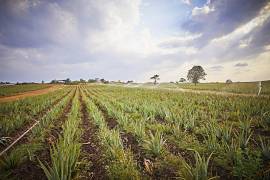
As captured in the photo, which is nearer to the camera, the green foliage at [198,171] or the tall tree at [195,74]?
the green foliage at [198,171]

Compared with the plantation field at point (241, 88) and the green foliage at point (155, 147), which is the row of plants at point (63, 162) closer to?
the green foliage at point (155, 147)

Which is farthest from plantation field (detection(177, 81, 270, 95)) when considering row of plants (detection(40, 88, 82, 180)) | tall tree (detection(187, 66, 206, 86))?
row of plants (detection(40, 88, 82, 180))

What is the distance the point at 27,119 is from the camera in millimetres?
9180

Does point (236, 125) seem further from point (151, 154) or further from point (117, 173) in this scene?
→ point (117, 173)

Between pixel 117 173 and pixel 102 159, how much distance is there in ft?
4.12

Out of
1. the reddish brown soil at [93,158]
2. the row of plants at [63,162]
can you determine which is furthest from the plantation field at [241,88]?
the row of plants at [63,162]

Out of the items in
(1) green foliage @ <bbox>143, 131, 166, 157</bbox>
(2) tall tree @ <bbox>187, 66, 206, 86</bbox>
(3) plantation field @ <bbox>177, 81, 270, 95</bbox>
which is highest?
(2) tall tree @ <bbox>187, 66, 206, 86</bbox>

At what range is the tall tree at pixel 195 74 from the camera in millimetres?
61644

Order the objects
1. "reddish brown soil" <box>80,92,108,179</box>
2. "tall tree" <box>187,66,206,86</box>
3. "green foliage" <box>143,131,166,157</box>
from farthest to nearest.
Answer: "tall tree" <box>187,66,206,86</box> → "green foliage" <box>143,131,166,157</box> → "reddish brown soil" <box>80,92,108,179</box>

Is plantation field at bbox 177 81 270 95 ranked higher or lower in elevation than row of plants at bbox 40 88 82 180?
higher

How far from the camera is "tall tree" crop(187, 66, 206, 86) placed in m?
61.6

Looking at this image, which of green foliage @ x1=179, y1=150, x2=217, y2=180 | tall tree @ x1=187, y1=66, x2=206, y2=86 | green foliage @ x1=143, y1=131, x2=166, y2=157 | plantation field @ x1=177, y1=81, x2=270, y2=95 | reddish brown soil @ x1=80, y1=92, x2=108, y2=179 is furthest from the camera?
tall tree @ x1=187, y1=66, x2=206, y2=86

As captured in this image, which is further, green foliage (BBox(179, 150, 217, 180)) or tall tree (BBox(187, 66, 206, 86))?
tall tree (BBox(187, 66, 206, 86))

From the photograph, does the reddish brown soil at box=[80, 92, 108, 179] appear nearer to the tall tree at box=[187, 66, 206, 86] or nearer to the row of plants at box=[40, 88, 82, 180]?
the row of plants at box=[40, 88, 82, 180]
